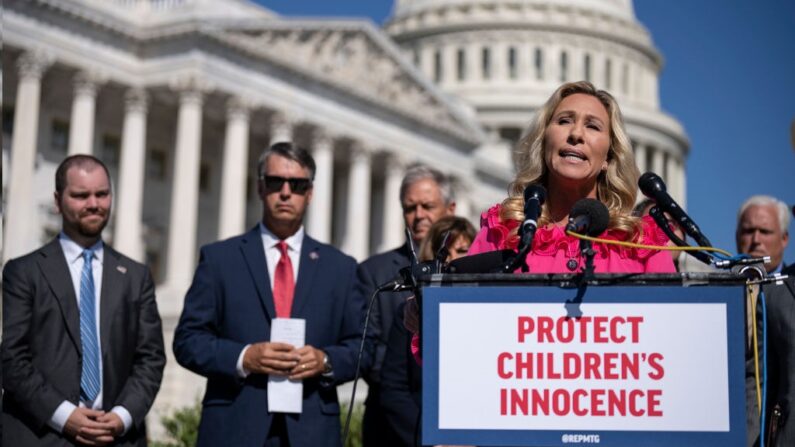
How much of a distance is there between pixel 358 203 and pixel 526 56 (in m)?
45.7

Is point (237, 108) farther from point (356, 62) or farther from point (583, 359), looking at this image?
point (583, 359)

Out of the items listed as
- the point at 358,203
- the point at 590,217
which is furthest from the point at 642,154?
the point at 590,217

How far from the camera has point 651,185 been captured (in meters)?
4.38

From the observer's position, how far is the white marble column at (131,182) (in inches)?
1585

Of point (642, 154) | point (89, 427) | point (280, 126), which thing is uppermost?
point (642, 154)

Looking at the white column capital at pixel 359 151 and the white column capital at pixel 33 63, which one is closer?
the white column capital at pixel 33 63

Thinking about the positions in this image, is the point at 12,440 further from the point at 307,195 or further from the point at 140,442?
the point at 307,195

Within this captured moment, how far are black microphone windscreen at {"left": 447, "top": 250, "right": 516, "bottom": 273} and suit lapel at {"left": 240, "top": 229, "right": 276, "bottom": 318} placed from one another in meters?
3.10

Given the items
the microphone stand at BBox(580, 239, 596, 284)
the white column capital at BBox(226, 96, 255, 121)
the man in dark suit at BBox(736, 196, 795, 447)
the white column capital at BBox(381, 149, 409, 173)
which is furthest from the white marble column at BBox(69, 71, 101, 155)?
the microphone stand at BBox(580, 239, 596, 284)

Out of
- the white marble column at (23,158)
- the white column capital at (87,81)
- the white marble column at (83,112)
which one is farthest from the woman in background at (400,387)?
the white column capital at (87,81)

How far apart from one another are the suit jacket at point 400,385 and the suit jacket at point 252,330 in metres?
0.33

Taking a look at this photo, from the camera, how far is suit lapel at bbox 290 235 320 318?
24.4ft

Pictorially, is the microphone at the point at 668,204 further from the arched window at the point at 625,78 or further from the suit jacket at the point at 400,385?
the arched window at the point at 625,78

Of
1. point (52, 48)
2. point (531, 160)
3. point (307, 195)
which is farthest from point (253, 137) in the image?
point (531, 160)
